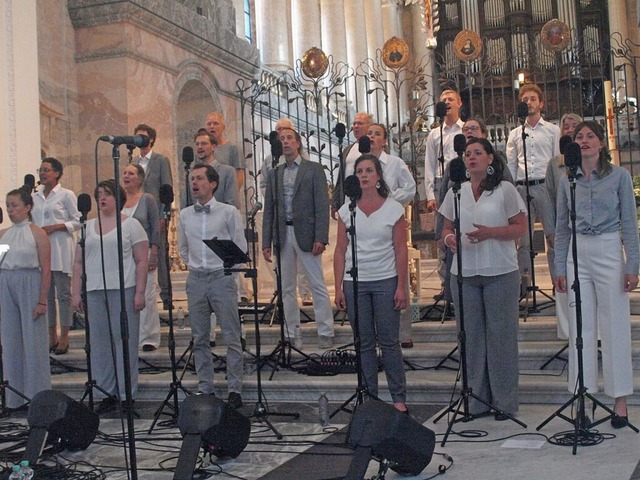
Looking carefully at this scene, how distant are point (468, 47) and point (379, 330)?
6.77 meters

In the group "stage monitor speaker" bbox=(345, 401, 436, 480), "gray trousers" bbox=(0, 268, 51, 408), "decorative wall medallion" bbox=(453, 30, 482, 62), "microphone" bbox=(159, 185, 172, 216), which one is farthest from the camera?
"decorative wall medallion" bbox=(453, 30, 482, 62)

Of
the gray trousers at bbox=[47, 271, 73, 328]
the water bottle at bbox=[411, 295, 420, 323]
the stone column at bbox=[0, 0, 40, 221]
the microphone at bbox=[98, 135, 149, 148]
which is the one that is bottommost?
the water bottle at bbox=[411, 295, 420, 323]

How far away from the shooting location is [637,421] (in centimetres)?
551

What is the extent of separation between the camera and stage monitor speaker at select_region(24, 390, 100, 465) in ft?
16.7

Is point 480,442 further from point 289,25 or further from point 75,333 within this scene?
point 289,25

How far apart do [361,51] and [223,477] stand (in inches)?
886

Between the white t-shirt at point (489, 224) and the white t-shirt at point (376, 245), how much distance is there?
0.40m

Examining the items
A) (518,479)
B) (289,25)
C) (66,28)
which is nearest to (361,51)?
(289,25)

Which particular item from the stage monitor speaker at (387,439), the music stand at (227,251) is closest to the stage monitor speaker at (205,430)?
the stage monitor speaker at (387,439)

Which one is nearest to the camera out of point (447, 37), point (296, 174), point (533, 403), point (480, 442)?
point (480, 442)

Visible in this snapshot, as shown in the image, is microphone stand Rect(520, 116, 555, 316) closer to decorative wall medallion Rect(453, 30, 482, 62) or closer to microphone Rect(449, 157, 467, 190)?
microphone Rect(449, 157, 467, 190)

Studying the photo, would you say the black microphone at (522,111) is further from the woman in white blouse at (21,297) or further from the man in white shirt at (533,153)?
the woman in white blouse at (21,297)

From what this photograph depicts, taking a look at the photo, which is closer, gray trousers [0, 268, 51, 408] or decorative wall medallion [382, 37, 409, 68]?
gray trousers [0, 268, 51, 408]

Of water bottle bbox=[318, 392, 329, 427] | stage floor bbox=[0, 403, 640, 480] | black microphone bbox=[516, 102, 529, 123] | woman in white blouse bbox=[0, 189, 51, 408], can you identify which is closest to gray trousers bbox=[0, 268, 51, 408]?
woman in white blouse bbox=[0, 189, 51, 408]
